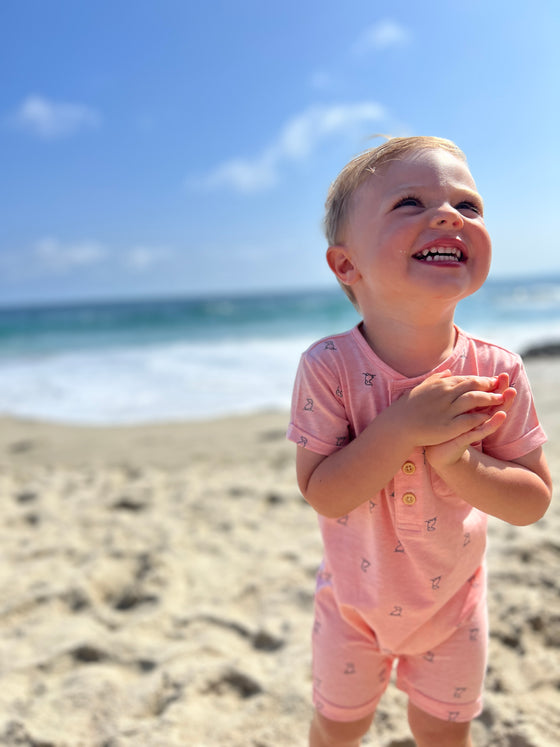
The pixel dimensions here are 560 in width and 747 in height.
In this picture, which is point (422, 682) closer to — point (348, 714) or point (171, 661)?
point (348, 714)

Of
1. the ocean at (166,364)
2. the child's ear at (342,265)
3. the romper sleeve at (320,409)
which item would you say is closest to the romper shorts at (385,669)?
the romper sleeve at (320,409)

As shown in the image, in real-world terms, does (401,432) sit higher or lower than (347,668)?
higher

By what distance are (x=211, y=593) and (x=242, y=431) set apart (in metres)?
2.70

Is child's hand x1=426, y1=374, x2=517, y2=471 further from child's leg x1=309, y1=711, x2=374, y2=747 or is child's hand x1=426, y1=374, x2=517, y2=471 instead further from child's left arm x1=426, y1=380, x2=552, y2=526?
child's leg x1=309, y1=711, x2=374, y2=747

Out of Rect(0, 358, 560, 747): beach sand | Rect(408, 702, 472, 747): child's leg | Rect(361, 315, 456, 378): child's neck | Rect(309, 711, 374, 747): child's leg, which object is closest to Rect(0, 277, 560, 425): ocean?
Rect(0, 358, 560, 747): beach sand

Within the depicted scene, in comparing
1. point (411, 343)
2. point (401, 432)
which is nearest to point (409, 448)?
point (401, 432)

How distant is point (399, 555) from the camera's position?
4.30 ft

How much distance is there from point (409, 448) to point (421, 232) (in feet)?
1.37

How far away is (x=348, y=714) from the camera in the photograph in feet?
4.68

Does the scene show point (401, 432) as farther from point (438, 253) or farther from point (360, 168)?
point (360, 168)

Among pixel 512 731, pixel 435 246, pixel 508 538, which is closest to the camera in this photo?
pixel 435 246

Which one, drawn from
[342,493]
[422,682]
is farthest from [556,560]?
[342,493]

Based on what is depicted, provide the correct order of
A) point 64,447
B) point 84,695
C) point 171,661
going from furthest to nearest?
point 64,447 < point 171,661 < point 84,695

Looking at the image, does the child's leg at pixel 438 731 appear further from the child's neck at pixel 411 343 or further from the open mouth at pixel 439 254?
the open mouth at pixel 439 254
